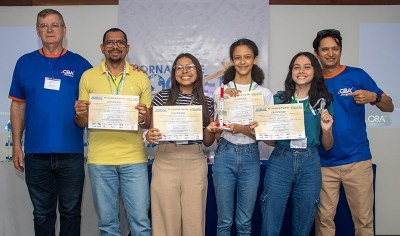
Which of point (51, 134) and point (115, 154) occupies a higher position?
point (51, 134)

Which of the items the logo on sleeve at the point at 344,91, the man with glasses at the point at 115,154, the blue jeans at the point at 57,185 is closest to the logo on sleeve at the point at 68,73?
the man with glasses at the point at 115,154

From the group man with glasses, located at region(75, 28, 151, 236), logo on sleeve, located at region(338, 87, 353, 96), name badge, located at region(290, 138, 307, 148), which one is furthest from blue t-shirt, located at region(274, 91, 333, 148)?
man with glasses, located at region(75, 28, 151, 236)

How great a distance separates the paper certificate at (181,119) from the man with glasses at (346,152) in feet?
3.42

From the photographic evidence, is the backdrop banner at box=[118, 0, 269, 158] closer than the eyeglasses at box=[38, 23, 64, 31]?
No

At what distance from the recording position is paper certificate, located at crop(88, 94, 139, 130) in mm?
2498

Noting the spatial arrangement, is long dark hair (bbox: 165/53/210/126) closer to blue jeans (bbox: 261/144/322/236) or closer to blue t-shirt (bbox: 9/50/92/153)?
blue jeans (bbox: 261/144/322/236)

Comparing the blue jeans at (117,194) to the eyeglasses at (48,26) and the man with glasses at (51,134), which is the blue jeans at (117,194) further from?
the eyeglasses at (48,26)

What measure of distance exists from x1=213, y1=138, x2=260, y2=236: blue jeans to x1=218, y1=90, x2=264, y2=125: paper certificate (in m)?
0.17

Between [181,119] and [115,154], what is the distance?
1.76ft

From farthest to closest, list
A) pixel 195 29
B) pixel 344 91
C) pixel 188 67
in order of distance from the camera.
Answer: pixel 195 29 < pixel 344 91 < pixel 188 67

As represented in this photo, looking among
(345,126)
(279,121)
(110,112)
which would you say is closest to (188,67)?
(110,112)

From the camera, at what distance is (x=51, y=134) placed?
8.60 feet

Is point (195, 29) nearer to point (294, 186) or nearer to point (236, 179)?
point (236, 179)

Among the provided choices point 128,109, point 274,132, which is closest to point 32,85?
point 128,109
